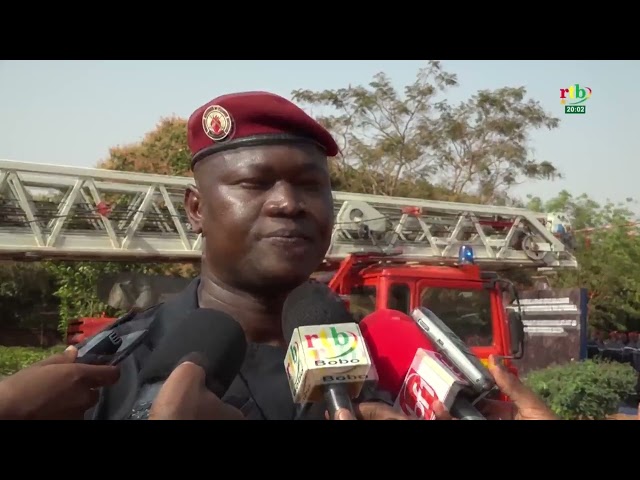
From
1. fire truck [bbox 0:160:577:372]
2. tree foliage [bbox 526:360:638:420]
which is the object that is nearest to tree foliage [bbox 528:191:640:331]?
tree foliage [bbox 526:360:638:420]

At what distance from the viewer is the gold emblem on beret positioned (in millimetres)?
1338

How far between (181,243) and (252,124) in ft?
7.66

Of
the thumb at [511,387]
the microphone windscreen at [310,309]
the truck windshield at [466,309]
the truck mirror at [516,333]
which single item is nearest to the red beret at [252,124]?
the microphone windscreen at [310,309]

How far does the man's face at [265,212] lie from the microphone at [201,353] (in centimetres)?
14

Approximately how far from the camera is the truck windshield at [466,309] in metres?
3.64

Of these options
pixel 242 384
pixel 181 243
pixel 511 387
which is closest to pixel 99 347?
pixel 242 384

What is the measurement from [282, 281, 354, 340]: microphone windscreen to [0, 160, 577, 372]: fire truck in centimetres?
158

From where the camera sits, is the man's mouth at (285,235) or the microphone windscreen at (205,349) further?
the man's mouth at (285,235)

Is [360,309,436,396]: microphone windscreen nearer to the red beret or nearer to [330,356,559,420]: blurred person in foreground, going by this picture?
[330,356,559,420]: blurred person in foreground

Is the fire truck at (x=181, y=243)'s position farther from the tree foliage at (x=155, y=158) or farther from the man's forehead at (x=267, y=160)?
the man's forehead at (x=267, y=160)

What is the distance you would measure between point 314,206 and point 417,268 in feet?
8.54

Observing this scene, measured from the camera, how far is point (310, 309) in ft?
4.33

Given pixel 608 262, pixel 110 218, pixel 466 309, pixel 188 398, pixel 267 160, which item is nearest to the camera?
pixel 188 398

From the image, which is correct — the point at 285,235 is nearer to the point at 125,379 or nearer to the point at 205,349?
the point at 205,349
